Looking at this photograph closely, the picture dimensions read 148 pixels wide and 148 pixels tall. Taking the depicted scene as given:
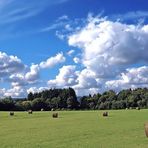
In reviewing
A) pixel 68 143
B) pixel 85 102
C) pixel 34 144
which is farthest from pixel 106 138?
pixel 85 102

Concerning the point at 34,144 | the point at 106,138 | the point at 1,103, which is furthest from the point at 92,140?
the point at 1,103

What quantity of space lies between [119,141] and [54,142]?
13.7 ft

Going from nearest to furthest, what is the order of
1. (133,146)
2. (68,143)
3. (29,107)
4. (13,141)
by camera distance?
(133,146) < (68,143) < (13,141) < (29,107)

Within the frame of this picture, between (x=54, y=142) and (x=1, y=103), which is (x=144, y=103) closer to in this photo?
(x=1, y=103)

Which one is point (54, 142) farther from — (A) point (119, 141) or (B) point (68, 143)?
(A) point (119, 141)

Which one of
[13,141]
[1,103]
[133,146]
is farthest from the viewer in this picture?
[1,103]

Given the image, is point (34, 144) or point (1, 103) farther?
point (1, 103)

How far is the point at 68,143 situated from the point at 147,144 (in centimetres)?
487

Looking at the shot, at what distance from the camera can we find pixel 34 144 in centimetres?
2611

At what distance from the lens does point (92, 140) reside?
1072 inches

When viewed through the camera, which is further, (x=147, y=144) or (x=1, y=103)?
(x=1, y=103)

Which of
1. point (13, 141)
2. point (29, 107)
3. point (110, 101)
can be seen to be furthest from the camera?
point (110, 101)

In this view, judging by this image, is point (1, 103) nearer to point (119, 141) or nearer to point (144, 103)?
point (144, 103)

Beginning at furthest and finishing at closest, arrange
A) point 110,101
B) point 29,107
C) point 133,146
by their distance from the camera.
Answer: point 110,101 → point 29,107 → point 133,146
